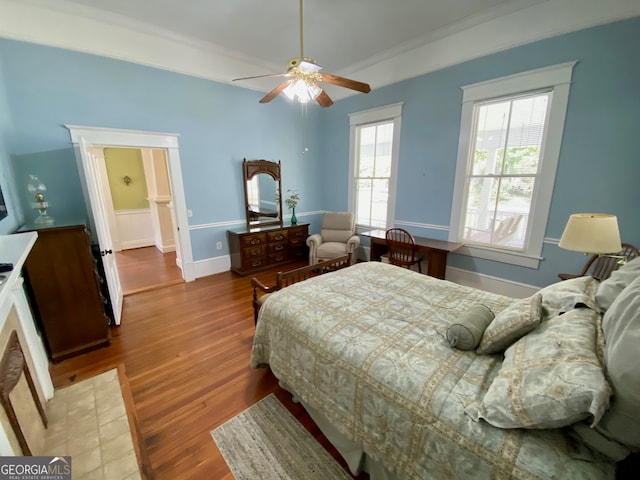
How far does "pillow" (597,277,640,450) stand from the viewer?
0.75 metres

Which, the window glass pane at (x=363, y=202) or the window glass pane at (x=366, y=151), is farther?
the window glass pane at (x=363, y=202)

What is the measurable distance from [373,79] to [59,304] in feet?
15.9

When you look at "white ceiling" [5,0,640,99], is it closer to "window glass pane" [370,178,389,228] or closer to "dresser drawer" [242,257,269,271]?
"window glass pane" [370,178,389,228]

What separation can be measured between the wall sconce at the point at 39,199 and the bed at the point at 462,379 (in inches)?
93.4

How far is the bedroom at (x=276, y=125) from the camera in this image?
246 cm

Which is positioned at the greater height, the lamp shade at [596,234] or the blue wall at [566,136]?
the blue wall at [566,136]

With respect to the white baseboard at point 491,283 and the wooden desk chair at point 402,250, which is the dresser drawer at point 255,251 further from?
the white baseboard at point 491,283

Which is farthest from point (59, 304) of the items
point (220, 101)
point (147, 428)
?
point (220, 101)

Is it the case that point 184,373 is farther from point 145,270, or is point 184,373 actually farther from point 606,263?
point 606,263

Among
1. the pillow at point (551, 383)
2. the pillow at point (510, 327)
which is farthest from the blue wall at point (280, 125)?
the pillow at point (551, 383)

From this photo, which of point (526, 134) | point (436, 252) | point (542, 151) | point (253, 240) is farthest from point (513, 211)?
point (253, 240)

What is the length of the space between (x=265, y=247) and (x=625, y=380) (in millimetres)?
4170

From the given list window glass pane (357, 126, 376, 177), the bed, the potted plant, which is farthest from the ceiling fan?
the potted plant

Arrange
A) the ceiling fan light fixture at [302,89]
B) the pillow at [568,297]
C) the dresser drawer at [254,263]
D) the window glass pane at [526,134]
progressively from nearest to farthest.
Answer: the pillow at [568,297]
the ceiling fan light fixture at [302,89]
the window glass pane at [526,134]
the dresser drawer at [254,263]
